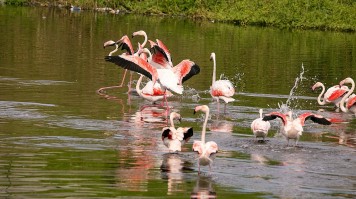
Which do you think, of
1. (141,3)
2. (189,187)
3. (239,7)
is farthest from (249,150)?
(141,3)

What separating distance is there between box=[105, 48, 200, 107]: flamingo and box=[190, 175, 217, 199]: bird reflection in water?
192 inches

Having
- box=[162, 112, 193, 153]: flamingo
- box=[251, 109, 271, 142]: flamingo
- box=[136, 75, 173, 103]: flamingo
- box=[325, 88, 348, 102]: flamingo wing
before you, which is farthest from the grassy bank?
box=[162, 112, 193, 153]: flamingo

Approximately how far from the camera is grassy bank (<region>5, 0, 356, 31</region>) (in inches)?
1745

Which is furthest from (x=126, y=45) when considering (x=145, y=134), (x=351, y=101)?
(x=145, y=134)

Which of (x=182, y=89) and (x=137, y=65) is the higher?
(x=137, y=65)

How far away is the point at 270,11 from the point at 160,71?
1166 inches

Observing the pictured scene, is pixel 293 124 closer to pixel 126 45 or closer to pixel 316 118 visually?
pixel 316 118

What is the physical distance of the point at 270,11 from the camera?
45469 mm

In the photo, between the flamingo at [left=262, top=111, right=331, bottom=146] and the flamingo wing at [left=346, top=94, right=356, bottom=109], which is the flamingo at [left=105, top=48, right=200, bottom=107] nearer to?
the flamingo wing at [left=346, top=94, right=356, bottom=109]

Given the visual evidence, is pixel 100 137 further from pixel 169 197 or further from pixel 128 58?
pixel 169 197

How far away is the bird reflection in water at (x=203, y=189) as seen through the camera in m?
10.1

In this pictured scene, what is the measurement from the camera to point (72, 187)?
33.2ft

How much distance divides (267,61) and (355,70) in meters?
2.75

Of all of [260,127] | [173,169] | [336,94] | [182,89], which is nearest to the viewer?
[173,169]
